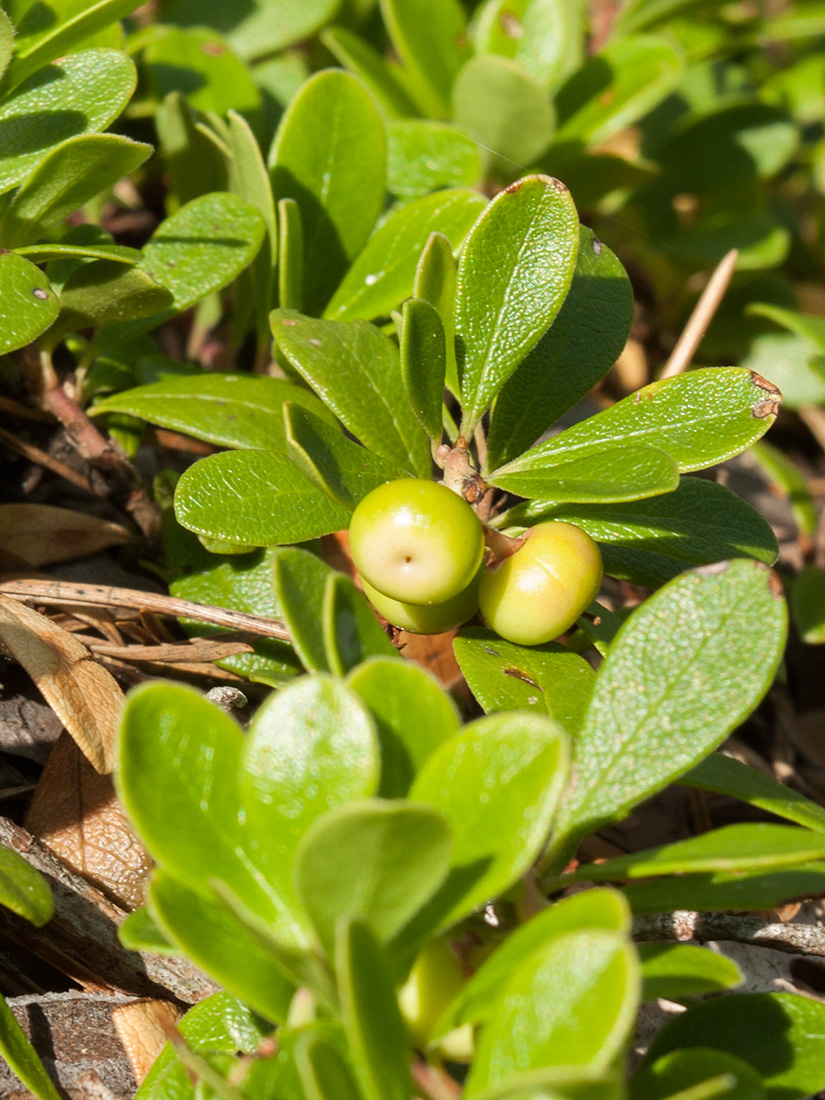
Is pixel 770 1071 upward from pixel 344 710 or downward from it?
downward

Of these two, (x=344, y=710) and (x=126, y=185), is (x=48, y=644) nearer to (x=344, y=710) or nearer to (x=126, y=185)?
(x=344, y=710)

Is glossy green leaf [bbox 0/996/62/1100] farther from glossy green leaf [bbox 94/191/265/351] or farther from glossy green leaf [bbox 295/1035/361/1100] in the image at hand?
glossy green leaf [bbox 94/191/265/351]

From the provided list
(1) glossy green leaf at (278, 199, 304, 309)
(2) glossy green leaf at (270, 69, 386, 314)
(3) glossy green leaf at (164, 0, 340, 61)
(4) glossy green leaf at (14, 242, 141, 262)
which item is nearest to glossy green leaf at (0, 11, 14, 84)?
(4) glossy green leaf at (14, 242, 141, 262)

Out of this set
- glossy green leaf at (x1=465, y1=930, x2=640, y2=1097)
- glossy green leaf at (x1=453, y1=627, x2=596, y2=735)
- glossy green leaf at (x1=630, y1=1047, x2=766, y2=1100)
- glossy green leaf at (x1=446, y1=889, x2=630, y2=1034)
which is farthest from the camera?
glossy green leaf at (x1=453, y1=627, x2=596, y2=735)

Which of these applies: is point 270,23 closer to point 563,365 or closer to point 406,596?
point 563,365

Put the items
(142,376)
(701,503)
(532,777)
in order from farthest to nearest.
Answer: (142,376)
(701,503)
(532,777)

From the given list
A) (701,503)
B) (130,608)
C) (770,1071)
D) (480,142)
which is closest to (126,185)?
(480,142)
